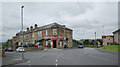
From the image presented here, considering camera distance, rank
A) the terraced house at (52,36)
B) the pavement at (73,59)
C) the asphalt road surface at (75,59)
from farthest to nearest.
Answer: the terraced house at (52,36), the asphalt road surface at (75,59), the pavement at (73,59)

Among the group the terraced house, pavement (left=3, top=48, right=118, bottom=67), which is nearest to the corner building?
the terraced house

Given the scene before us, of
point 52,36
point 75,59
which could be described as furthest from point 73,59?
point 52,36

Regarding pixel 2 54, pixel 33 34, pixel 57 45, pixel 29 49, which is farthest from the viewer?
pixel 33 34

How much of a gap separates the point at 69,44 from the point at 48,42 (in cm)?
1263

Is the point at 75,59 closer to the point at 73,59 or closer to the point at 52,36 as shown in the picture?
the point at 73,59

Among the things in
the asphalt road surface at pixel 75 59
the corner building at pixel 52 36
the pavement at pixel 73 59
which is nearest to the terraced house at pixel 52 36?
the corner building at pixel 52 36

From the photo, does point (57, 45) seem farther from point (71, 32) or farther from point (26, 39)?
point (26, 39)

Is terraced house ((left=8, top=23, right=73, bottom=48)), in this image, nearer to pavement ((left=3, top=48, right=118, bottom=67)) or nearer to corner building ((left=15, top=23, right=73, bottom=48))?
corner building ((left=15, top=23, right=73, bottom=48))

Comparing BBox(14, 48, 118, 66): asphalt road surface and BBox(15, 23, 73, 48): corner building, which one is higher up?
BBox(15, 23, 73, 48): corner building

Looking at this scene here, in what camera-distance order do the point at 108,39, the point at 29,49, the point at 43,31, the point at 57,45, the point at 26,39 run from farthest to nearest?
the point at 108,39 < the point at 26,39 < the point at 43,31 < the point at 57,45 < the point at 29,49

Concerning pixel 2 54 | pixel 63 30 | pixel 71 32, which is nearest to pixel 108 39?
pixel 71 32

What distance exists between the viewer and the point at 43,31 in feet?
174

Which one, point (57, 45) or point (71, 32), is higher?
point (71, 32)

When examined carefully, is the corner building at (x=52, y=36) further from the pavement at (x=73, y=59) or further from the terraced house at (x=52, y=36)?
the pavement at (x=73, y=59)
